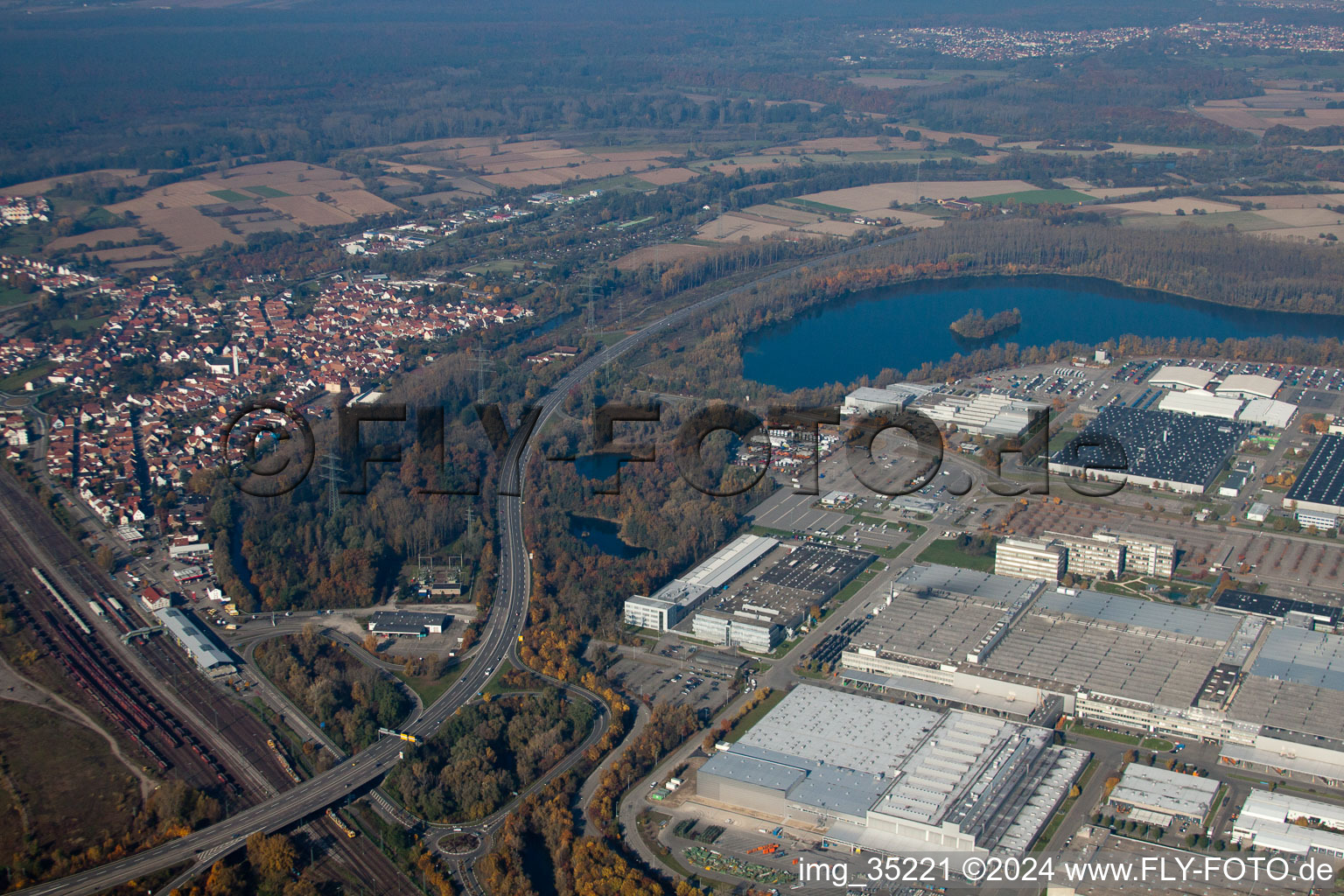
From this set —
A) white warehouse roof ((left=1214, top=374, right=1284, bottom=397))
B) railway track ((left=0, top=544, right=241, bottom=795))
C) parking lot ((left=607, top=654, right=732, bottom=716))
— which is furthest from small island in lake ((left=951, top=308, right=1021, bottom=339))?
railway track ((left=0, top=544, right=241, bottom=795))

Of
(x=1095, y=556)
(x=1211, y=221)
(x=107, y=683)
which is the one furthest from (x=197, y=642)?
(x=1211, y=221)

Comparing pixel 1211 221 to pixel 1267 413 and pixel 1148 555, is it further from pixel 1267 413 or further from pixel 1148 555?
pixel 1148 555

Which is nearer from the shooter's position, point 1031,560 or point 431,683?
point 431,683

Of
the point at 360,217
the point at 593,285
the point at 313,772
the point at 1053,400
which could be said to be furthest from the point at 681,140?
the point at 313,772

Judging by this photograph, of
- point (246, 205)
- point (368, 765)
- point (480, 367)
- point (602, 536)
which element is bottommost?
point (602, 536)

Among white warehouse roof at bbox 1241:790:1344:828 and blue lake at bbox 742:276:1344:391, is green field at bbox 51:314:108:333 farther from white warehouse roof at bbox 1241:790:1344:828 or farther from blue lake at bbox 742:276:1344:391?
white warehouse roof at bbox 1241:790:1344:828

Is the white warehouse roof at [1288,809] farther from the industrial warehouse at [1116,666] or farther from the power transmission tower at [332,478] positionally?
the power transmission tower at [332,478]

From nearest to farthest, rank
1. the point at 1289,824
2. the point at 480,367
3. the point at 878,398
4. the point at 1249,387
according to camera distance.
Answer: the point at 1289,824 → the point at 878,398 → the point at 1249,387 → the point at 480,367
